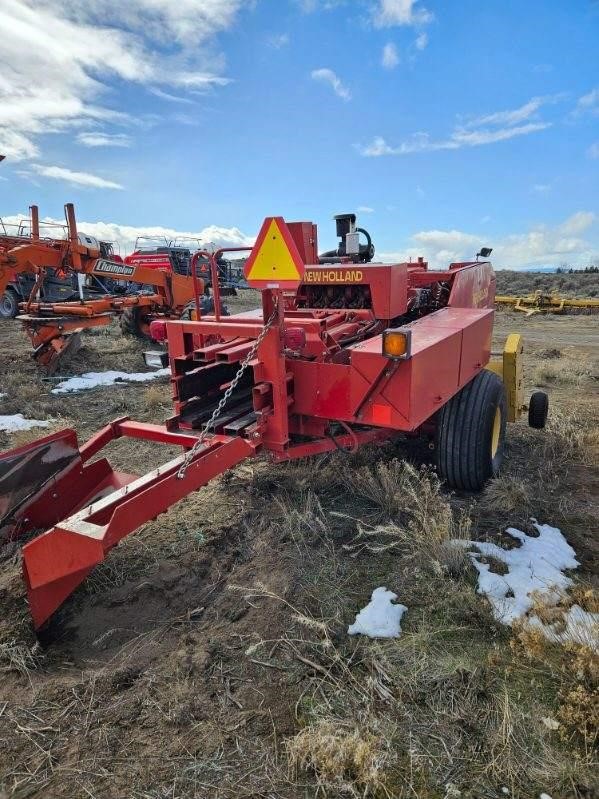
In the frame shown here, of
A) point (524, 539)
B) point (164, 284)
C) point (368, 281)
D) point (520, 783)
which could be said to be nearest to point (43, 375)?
point (164, 284)

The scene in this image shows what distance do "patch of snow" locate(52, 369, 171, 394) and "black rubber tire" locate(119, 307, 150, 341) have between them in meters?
2.88

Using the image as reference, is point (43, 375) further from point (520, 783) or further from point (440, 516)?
point (520, 783)

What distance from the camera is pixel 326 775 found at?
6.07 ft

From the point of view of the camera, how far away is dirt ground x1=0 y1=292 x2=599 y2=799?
1.88 metres

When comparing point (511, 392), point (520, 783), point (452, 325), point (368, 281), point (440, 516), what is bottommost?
point (520, 783)

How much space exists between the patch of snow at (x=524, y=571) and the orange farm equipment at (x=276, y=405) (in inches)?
30.8

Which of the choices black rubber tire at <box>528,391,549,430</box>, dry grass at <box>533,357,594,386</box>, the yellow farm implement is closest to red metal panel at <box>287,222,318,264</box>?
black rubber tire at <box>528,391,549,430</box>

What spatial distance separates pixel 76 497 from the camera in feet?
12.3

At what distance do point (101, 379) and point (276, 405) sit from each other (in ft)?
21.1

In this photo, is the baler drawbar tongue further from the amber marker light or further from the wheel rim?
the wheel rim

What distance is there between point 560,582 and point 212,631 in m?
1.99

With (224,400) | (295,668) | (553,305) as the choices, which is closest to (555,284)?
(553,305)

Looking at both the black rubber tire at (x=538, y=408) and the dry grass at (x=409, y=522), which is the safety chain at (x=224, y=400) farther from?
the black rubber tire at (x=538, y=408)

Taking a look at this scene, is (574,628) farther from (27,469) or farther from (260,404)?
(27,469)
